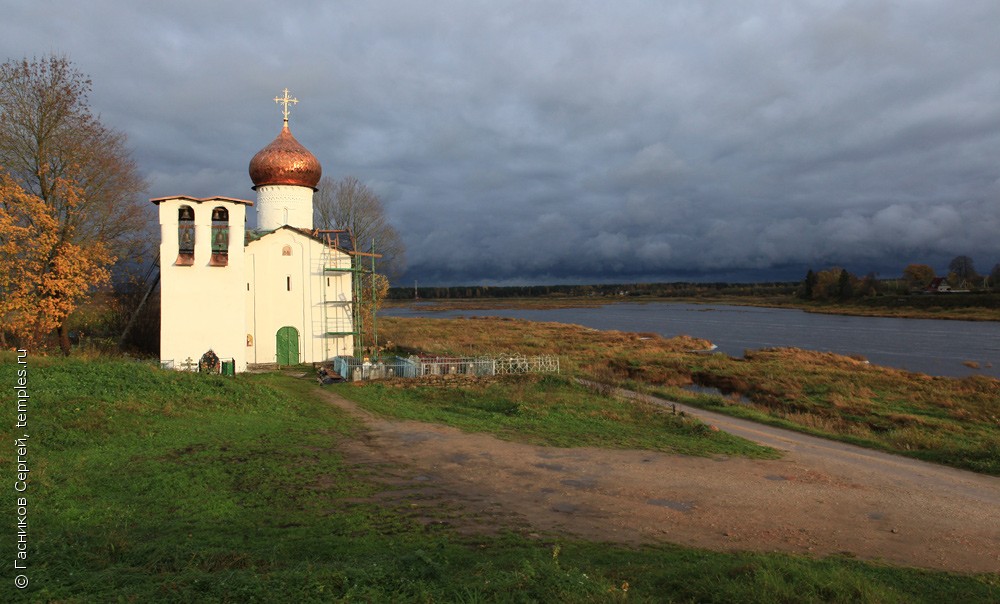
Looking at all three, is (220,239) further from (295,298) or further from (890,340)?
(890,340)

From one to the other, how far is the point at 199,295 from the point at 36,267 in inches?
194

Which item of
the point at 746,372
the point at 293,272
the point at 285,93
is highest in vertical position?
the point at 285,93

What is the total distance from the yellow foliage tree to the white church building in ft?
8.47

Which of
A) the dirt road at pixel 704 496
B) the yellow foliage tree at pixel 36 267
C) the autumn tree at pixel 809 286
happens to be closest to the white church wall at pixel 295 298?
the yellow foliage tree at pixel 36 267

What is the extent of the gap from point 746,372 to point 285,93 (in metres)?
27.2

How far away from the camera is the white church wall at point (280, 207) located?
28.0 m

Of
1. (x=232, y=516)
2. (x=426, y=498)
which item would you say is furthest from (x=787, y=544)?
(x=232, y=516)

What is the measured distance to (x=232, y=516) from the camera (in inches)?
309

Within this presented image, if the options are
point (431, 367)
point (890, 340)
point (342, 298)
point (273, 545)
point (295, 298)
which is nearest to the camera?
point (273, 545)

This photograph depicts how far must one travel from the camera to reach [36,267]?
19719mm

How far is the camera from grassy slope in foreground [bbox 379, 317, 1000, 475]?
1672 cm

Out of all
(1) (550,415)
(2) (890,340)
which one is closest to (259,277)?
(1) (550,415)

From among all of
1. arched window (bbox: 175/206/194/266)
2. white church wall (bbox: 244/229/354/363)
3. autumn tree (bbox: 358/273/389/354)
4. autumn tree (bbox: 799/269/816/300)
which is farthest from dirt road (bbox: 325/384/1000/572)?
autumn tree (bbox: 799/269/816/300)

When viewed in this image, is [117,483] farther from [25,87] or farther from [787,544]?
[25,87]
